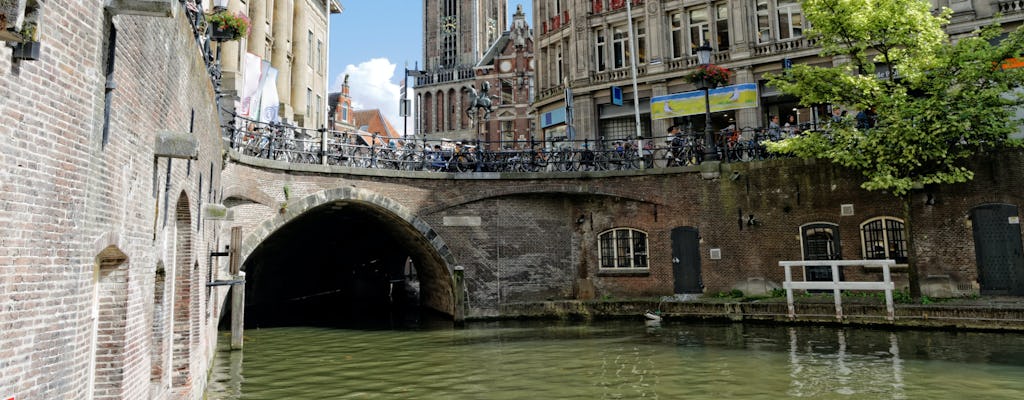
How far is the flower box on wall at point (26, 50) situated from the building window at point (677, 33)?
25.5 metres

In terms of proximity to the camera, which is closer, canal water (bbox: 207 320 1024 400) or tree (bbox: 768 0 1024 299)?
canal water (bbox: 207 320 1024 400)

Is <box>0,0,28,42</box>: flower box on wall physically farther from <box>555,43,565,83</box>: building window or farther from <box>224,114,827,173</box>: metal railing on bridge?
<box>555,43,565,83</box>: building window

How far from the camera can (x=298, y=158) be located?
16.7m

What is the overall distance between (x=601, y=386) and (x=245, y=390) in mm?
5746

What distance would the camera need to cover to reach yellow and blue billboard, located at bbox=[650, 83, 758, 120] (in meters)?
22.1

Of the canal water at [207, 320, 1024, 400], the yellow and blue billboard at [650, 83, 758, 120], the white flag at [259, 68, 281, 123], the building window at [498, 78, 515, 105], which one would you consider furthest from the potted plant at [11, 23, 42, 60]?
the building window at [498, 78, 515, 105]

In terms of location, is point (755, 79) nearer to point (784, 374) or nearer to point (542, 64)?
point (542, 64)

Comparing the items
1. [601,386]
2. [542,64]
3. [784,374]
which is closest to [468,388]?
[601,386]

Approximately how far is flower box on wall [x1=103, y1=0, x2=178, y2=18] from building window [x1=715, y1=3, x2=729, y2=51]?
24624mm


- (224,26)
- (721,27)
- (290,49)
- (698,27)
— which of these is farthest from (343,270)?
(224,26)

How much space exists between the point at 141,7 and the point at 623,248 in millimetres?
16889

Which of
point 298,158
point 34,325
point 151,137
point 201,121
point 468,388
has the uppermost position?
point 298,158

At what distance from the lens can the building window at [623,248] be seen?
19500mm

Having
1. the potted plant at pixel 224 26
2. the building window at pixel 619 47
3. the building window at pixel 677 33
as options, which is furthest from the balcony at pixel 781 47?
the potted plant at pixel 224 26
